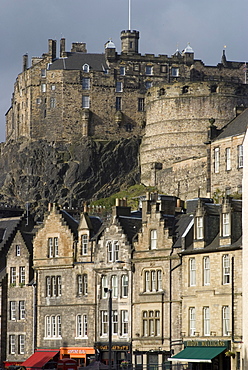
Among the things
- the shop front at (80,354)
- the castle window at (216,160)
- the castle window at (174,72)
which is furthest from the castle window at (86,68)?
the shop front at (80,354)

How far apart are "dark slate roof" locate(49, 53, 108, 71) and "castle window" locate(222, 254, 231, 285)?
83.2 m

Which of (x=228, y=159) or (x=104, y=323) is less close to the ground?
(x=228, y=159)

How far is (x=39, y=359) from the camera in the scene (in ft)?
256

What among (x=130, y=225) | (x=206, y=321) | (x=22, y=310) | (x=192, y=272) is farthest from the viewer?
(x=22, y=310)

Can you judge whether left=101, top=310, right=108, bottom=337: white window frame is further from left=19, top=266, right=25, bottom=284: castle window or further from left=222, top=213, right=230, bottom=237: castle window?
left=222, top=213, right=230, bottom=237: castle window

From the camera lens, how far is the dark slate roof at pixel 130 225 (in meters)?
74.4

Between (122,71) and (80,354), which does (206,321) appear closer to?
(80,354)

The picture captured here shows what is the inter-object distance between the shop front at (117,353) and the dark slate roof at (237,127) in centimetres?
3131

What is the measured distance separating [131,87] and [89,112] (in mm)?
6244

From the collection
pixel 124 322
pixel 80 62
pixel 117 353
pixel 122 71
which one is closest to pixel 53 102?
pixel 80 62

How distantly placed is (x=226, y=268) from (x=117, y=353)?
426 inches

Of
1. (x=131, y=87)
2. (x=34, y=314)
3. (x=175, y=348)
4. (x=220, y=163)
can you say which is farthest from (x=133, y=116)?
(x=175, y=348)

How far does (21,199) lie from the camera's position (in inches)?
5581

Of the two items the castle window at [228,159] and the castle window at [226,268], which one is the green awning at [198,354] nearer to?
the castle window at [226,268]
